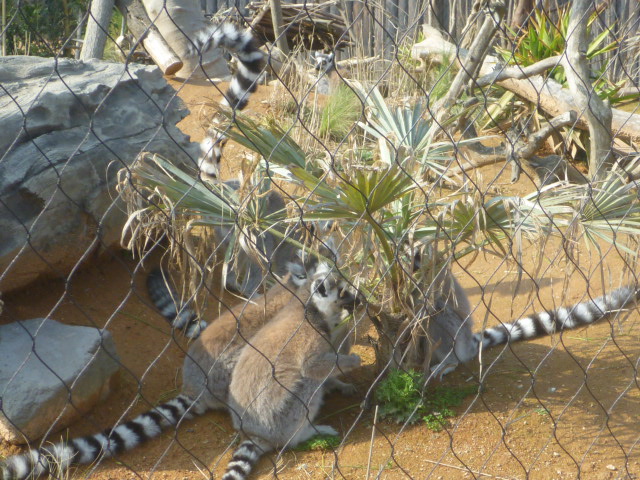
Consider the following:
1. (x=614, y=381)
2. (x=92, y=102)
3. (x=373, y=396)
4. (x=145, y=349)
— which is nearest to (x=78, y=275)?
(x=145, y=349)

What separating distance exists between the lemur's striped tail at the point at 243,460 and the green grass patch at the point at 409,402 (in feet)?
2.64

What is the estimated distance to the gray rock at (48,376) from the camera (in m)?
4.02

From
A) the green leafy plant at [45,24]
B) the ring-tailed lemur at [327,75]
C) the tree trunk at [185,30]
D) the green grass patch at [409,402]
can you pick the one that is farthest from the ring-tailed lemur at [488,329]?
the green leafy plant at [45,24]

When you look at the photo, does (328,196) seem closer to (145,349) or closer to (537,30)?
(145,349)

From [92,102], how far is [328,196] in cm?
292

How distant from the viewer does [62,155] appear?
4.86 meters

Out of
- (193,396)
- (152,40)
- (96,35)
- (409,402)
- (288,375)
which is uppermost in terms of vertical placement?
(96,35)

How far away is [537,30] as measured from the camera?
28.0ft

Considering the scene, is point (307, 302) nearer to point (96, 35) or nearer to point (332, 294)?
point (332, 294)

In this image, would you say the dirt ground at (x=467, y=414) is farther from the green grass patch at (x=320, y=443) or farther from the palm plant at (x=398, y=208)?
the palm plant at (x=398, y=208)

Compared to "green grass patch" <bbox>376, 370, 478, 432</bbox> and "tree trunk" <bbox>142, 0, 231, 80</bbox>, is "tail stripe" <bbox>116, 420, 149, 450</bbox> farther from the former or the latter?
"tree trunk" <bbox>142, 0, 231, 80</bbox>

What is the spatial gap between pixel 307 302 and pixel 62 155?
3.03 m

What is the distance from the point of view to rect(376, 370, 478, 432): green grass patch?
13.4 ft

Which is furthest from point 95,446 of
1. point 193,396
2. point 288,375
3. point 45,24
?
point 45,24
